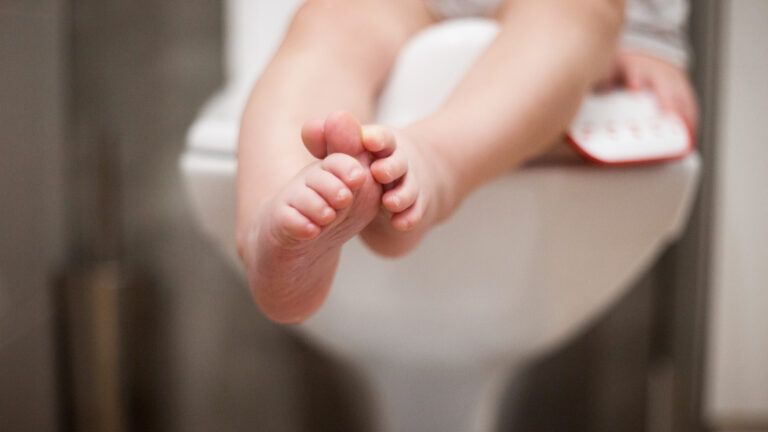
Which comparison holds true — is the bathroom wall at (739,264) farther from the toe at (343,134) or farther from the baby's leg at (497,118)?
the toe at (343,134)

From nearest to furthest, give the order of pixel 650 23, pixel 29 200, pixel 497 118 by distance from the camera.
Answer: pixel 497 118
pixel 650 23
pixel 29 200

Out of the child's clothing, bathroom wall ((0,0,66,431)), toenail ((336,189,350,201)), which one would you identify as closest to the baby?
toenail ((336,189,350,201))

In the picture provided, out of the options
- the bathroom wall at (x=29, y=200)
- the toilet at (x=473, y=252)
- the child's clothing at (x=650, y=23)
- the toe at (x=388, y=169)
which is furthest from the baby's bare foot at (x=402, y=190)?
the bathroom wall at (x=29, y=200)

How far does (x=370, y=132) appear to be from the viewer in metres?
0.32

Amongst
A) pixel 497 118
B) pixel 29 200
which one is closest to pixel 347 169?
pixel 497 118

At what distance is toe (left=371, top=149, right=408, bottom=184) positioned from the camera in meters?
0.32

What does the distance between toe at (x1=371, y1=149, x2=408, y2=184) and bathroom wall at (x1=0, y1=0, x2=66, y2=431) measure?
551mm

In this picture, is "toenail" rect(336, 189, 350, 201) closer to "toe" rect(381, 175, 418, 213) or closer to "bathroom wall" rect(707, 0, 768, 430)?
"toe" rect(381, 175, 418, 213)

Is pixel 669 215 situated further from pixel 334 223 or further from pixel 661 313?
pixel 661 313

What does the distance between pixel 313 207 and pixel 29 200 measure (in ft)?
2.01

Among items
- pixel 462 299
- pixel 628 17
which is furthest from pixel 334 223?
pixel 628 17

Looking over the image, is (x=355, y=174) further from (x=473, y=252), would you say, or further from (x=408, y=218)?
(x=473, y=252)

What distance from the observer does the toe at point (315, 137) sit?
327 millimetres

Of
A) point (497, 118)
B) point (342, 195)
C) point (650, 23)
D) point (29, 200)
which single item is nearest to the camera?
point (342, 195)
